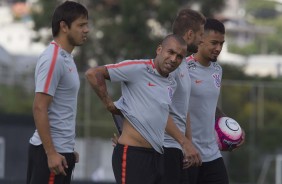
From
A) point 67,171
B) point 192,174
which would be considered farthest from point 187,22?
point 67,171

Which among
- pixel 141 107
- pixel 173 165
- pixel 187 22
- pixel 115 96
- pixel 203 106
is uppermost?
pixel 187 22

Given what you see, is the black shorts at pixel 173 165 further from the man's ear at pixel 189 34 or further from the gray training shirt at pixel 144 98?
the man's ear at pixel 189 34

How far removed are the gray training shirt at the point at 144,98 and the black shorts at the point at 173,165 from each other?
49 cm

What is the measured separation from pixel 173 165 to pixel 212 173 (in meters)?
0.69

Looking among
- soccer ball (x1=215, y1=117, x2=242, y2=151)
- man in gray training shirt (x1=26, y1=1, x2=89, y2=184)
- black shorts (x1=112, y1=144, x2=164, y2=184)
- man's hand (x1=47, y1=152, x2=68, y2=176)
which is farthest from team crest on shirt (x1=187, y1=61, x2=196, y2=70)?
man's hand (x1=47, y1=152, x2=68, y2=176)

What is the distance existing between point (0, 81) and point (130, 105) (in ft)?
59.6

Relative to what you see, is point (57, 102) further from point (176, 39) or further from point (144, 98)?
point (176, 39)

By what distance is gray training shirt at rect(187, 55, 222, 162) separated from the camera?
8891 millimetres

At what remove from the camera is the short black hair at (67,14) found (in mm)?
7574

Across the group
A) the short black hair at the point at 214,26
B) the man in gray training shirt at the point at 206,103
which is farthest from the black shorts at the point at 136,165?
the short black hair at the point at 214,26

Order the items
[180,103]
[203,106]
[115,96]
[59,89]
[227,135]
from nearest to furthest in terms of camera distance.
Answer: [59,89]
[180,103]
[203,106]
[227,135]
[115,96]

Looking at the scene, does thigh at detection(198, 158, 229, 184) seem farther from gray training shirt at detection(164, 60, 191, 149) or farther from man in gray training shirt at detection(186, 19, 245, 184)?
gray training shirt at detection(164, 60, 191, 149)

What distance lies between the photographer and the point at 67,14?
7.58 m

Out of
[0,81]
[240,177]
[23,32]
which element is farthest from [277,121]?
[23,32]
